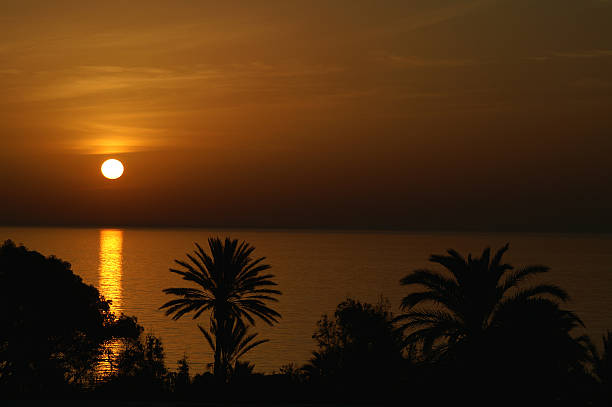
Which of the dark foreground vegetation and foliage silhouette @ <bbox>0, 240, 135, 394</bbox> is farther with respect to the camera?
foliage silhouette @ <bbox>0, 240, 135, 394</bbox>

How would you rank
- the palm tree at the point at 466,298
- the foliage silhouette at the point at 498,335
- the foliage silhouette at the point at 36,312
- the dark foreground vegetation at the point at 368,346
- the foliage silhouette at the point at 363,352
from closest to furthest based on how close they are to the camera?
1. the dark foreground vegetation at the point at 368,346
2. the foliage silhouette at the point at 498,335
3. the palm tree at the point at 466,298
4. the foliage silhouette at the point at 363,352
5. the foliage silhouette at the point at 36,312

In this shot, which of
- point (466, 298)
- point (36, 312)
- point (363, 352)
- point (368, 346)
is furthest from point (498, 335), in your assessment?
point (36, 312)

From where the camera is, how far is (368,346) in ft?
119

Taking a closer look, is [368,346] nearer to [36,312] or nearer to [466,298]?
[466,298]

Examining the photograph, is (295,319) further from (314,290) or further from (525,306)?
(525,306)

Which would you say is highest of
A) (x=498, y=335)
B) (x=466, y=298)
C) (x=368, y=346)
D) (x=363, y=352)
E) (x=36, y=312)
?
(x=36, y=312)

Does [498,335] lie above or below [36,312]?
below

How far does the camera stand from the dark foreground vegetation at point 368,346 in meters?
12.5

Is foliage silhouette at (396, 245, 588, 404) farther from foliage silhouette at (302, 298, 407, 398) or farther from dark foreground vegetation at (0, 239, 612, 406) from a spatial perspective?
foliage silhouette at (302, 298, 407, 398)

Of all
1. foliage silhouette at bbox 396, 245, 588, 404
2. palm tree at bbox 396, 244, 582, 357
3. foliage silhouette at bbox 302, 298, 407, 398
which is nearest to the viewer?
foliage silhouette at bbox 396, 245, 588, 404

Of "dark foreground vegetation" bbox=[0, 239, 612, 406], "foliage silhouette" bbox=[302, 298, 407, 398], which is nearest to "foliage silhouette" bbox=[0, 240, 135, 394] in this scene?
"dark foreground vegetation" bbox=[0, 239, 612, 406]

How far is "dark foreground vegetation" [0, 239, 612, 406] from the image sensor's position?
12.5m

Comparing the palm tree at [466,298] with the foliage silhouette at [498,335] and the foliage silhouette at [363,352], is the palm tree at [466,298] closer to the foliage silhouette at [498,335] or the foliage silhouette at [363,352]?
the foliage silhouette at [498,335]

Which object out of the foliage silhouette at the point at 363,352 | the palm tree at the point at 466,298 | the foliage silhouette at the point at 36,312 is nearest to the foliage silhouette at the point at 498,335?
the palm tree at the point at 466,298
